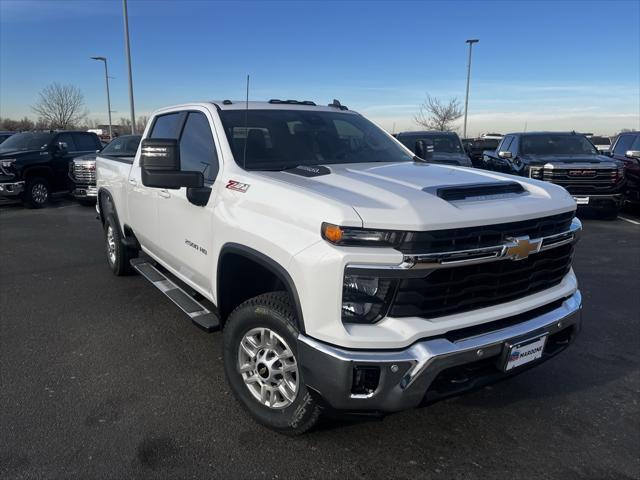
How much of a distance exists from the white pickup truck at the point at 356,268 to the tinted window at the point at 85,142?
1160 cm

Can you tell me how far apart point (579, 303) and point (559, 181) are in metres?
7.74

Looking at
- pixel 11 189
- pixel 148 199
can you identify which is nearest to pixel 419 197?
pixel 148 199

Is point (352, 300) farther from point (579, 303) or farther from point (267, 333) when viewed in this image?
point (579, 303)

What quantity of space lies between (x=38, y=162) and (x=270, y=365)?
12.1 metres

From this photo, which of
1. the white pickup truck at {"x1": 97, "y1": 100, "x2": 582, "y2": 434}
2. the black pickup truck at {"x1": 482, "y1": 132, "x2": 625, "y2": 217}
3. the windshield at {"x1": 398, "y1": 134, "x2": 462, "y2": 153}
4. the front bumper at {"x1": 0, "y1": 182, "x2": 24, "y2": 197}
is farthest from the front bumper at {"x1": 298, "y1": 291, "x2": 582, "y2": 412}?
the front bumper at {"x1": 0, "y1": 182, "x2": 24, "y2": 197}

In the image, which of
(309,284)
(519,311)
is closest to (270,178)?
(309,284)

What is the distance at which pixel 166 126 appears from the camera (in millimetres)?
4602

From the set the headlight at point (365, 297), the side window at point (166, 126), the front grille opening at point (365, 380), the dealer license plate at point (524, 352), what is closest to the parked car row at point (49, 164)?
the side window at point (166, 126)

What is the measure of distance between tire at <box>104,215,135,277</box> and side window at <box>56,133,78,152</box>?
8565mm

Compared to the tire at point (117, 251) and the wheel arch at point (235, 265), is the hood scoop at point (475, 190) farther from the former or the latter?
the tire at point (117, 251)

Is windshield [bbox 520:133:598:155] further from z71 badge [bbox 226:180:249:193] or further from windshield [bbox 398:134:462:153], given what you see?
z71 badge [bbox 226:180:249:193]

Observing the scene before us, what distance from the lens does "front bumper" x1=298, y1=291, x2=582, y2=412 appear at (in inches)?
91.7

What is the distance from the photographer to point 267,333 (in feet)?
9.54

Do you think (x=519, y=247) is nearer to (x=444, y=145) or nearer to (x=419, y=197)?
(x=419, y=197)
